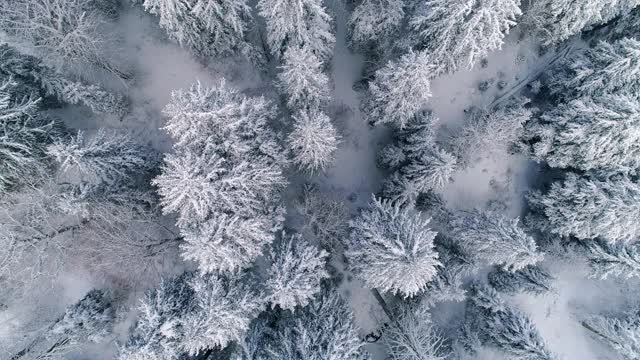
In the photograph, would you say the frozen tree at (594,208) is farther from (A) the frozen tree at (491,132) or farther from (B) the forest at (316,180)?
(A) the frozen tree at (491,132)

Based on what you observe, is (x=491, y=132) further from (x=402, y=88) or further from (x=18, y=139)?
(x=18, y=139)

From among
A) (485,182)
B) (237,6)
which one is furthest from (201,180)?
(485,182)

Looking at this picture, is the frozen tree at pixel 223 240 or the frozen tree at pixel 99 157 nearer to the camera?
the frozen tree at pixel 99 157

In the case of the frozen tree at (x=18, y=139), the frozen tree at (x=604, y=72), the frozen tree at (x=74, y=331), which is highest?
the frozen tree at (x=604, y=72)

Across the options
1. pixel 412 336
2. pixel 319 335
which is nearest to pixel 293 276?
pixel 319 335

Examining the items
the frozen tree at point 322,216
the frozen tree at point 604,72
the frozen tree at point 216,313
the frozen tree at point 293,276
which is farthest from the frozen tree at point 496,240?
the frozen tree at point 216,313

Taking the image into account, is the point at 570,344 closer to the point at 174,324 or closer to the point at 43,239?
the point at 174,324

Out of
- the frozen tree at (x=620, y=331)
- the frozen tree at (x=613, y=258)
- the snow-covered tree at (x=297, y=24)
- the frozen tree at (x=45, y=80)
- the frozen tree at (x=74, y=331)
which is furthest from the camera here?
the frozen tree at (x=620, y=331)
